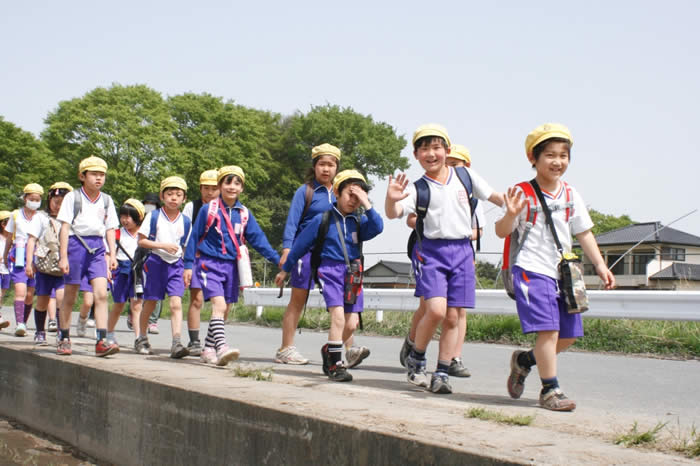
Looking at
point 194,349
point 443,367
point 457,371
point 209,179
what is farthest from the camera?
point 209,179

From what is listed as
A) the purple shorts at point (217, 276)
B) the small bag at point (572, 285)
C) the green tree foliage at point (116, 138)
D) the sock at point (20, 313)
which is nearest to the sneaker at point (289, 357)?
the purple shorts at point (217, 276)

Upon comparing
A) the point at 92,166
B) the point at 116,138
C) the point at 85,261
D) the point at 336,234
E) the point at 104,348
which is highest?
the point at 116,138

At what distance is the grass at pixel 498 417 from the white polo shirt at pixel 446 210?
6.05ft

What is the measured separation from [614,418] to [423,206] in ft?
6.71

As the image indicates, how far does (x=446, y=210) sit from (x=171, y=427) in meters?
2.43

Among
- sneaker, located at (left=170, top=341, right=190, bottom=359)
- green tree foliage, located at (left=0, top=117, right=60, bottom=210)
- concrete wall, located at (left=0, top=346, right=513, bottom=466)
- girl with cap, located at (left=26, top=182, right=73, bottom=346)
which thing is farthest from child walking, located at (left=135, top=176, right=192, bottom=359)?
green tree foliage, located at (left=0, top=117, right=60, bottom=210)

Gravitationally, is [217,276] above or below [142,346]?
above

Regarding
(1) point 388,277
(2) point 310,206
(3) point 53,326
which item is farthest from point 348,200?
(1) point 388,277

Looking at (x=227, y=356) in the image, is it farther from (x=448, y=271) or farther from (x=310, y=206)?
(x=448, y=271)

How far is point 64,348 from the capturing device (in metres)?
7.25

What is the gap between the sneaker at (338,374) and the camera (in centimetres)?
621

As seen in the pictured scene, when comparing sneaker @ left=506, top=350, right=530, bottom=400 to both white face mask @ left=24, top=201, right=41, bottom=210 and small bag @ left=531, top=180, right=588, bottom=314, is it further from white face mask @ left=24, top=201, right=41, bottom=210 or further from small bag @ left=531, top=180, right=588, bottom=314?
white face mask @ left=24, top=201, right=41, bottom=210

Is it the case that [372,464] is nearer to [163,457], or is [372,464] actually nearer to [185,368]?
[163,457]

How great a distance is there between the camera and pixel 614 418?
4383 mm
